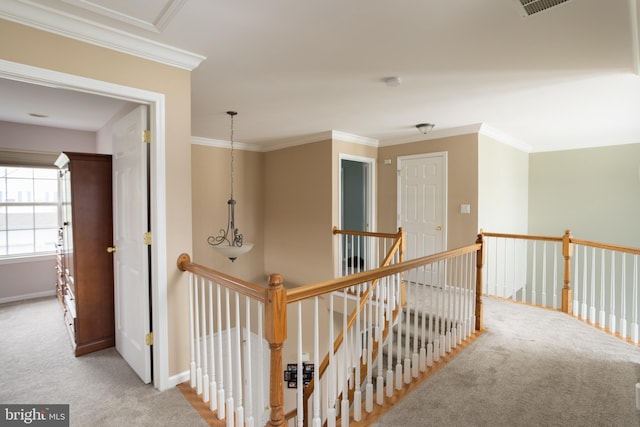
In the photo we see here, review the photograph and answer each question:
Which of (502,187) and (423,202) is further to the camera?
(502,187)

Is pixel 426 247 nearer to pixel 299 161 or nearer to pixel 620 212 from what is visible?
pixel 299 161

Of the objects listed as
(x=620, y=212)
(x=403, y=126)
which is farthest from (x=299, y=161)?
(x=620, y=212)

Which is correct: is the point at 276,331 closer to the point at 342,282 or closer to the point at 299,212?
the point at 342,282

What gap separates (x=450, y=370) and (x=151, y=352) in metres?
2.34

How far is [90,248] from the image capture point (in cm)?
293

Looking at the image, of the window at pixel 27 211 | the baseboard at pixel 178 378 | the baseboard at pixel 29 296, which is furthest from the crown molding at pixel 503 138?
the baseboard at pixel 29 296

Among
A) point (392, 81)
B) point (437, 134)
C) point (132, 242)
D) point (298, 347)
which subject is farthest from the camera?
point (437, 134)

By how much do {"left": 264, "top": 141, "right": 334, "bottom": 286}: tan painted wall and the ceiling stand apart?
1087 millimetres

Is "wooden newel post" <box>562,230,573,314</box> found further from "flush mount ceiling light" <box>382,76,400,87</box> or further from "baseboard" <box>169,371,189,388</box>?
"baseboard" <box>169,371,189,388</box>

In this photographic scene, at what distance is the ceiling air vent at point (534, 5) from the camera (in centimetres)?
175

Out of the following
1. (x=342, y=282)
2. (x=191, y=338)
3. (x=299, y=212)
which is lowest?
(x=191, y=338)

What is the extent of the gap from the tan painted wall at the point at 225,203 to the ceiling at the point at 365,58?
118cm

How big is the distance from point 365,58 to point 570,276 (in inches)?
174

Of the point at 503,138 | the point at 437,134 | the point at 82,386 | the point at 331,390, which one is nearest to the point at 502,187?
the point at 503,138
